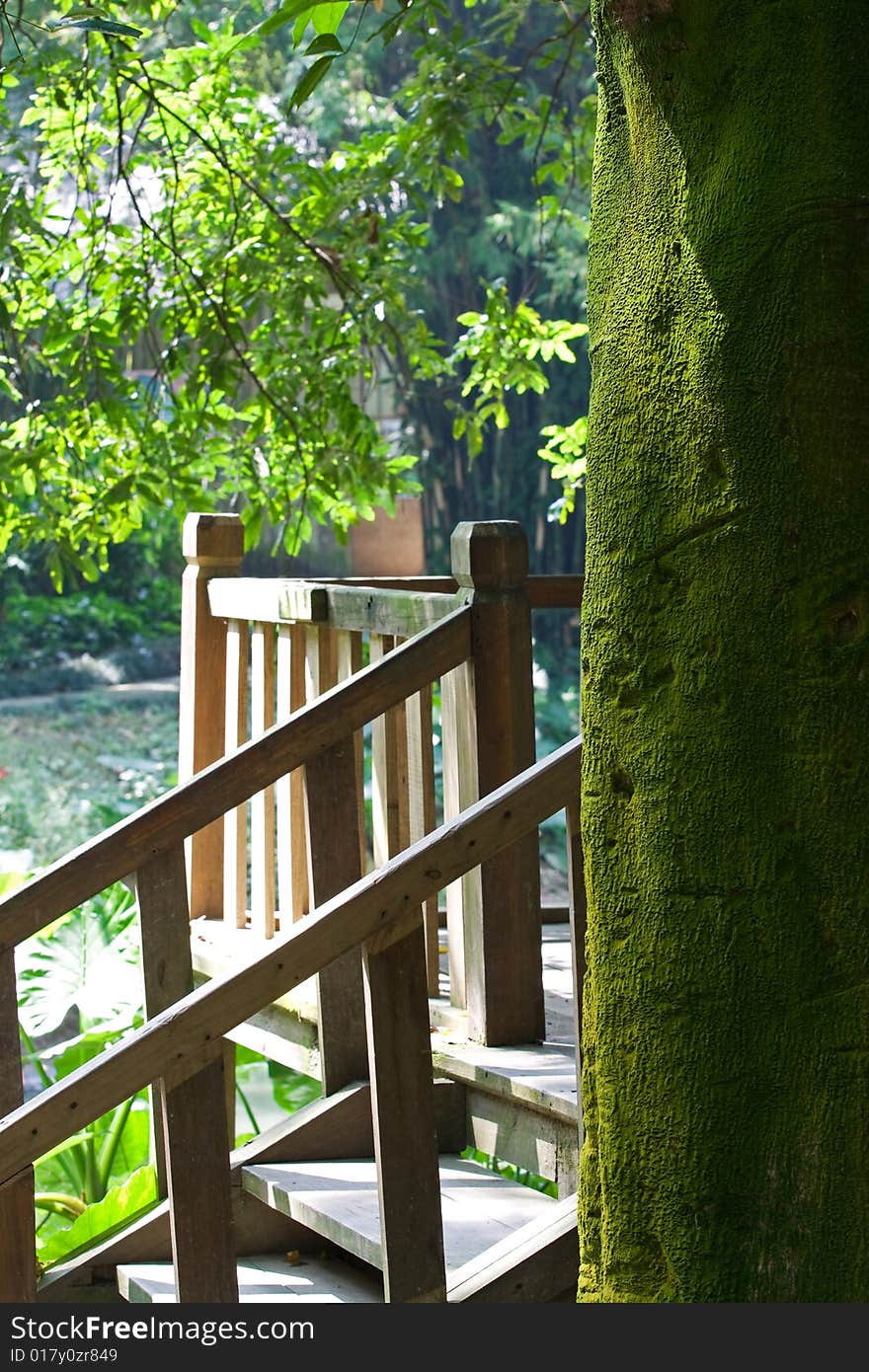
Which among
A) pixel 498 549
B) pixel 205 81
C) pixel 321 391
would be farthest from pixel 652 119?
pixel 205 81

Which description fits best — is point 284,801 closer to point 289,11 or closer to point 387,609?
point 387,609

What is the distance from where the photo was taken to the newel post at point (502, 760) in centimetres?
319

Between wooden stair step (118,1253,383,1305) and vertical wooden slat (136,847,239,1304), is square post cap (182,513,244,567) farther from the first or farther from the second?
vertical wooden slat (136,847,239,1304)

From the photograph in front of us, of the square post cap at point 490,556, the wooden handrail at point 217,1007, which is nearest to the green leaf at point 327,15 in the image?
the wooden handrail at point 217,1007

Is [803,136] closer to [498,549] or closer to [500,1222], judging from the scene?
[498,549]

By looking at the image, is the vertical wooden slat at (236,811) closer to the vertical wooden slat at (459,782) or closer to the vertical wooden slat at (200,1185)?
the vertical wooden slat at (459,782)

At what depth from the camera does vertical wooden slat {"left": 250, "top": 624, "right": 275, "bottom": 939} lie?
3828 mm

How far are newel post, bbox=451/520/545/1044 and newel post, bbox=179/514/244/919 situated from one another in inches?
48.3

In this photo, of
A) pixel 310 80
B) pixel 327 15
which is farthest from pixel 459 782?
pixel 327 15

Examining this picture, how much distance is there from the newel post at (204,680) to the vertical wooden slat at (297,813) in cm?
47

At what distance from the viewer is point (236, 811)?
13.4 feet

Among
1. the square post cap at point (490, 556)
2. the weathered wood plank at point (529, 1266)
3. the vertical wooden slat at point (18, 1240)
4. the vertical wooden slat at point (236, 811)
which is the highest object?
the square post cap at point (490, 556)

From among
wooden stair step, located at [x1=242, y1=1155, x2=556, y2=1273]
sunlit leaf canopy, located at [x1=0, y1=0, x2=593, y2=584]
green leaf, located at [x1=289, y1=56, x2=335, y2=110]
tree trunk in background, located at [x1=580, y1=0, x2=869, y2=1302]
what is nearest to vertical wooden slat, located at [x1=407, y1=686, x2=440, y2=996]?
wooden stair step, located at [x1=242, y1=1155, x2=556, y2=1273]

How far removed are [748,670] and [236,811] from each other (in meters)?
2.73
